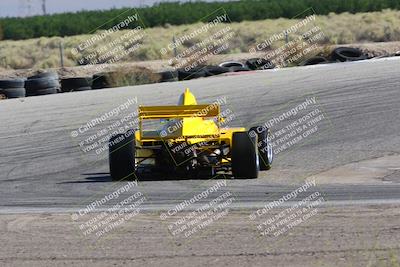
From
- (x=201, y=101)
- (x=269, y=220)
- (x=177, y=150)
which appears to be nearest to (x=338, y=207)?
(x=269, y=220)

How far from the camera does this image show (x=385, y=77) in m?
22.3

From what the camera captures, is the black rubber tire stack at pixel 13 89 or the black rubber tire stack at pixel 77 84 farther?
the black rubber tire stack at pixel 77 84

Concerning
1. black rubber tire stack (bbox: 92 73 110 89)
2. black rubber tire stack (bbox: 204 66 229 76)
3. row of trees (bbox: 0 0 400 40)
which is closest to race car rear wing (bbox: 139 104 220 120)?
black rubber tire stack (bbox: 204 66 229 76)

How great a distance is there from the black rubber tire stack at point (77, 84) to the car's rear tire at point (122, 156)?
14401mm

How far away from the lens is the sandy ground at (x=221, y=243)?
7586mm

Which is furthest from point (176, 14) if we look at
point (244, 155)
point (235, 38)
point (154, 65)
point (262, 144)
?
point (244, 155)

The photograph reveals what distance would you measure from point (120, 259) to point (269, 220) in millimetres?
1928

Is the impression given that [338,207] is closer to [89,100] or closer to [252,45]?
[89,100]

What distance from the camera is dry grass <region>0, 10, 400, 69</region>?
47.4 meters

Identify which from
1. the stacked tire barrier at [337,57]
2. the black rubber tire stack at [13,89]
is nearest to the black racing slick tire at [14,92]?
the black rubber tire stack at [13,89]

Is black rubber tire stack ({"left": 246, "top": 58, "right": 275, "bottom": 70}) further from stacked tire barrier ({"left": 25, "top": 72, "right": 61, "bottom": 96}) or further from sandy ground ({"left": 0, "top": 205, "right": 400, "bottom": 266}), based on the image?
sandy ground ({"left": 0, "top": 205, "right": 400, "bottom": 266})

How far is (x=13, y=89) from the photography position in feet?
88.3

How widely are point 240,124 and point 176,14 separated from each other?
43.0 metres

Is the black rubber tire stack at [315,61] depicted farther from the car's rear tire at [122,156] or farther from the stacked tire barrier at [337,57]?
the car's rear tire at [122,156]
